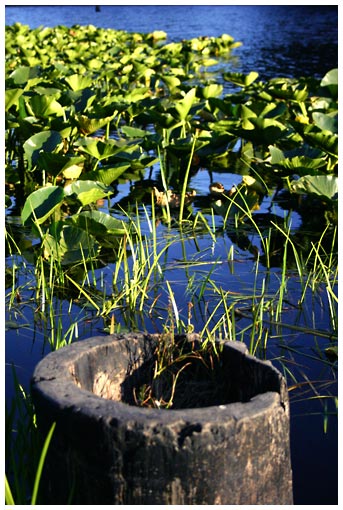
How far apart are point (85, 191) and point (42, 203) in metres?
0.36

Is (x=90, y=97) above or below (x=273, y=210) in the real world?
above

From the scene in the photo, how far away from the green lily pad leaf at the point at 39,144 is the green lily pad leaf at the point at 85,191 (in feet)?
1.27

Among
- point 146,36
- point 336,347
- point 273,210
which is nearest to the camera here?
point 336,347

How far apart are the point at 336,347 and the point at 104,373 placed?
0.94m

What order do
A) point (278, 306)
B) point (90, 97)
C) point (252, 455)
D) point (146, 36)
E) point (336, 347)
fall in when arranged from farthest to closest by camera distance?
point (146, 36) → point (90, 97) → point (278, 306) → point (336, 347) → point (252, 455)

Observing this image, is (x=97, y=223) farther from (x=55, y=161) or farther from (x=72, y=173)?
(x=72, y=173)

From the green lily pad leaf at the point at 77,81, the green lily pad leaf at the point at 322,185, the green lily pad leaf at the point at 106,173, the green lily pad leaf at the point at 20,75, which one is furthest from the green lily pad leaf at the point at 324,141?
the green lily pad leaf at the point at 20,75

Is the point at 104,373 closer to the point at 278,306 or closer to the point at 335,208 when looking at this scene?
the point at 278,306

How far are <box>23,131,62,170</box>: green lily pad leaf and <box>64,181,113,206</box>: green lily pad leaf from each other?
1.27 ft

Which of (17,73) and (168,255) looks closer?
(168,255)

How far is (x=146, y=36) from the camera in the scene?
12.7 m

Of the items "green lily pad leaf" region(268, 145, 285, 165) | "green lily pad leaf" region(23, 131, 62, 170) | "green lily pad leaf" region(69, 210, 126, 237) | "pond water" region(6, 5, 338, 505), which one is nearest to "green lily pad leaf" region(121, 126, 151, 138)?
"pond water" region(6, 5, 338, 505)
